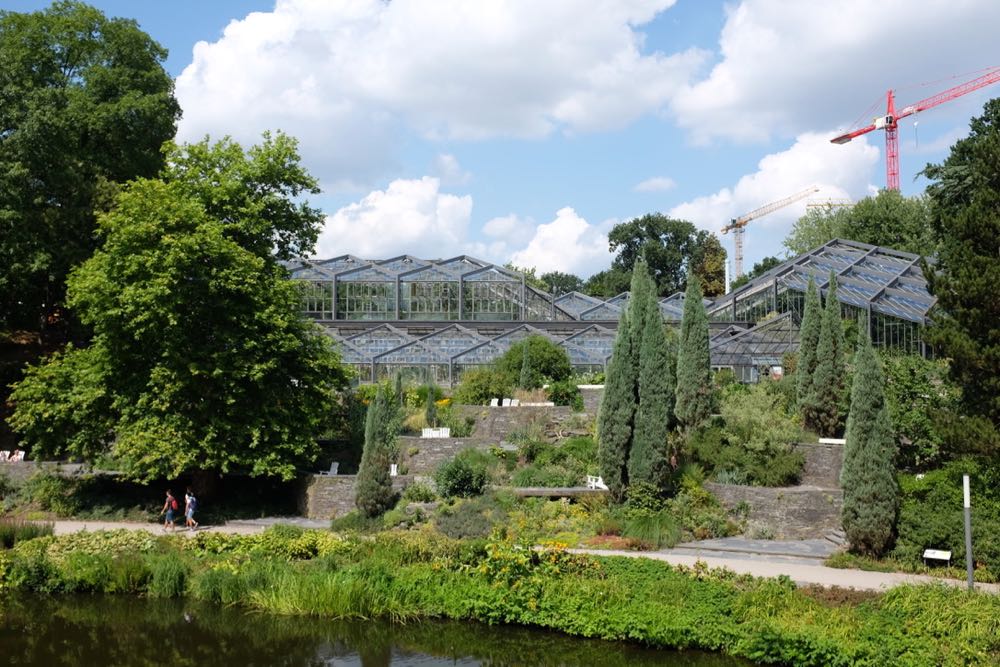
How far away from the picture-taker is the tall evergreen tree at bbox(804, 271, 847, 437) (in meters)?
23.5

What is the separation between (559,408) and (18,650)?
59.3ft

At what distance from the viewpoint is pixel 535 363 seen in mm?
33000

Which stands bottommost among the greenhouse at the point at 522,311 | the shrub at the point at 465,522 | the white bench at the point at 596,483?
the shrub at the point at 465,522

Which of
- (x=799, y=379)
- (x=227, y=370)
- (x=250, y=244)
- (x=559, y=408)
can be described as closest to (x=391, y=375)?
(x=559, y=408)

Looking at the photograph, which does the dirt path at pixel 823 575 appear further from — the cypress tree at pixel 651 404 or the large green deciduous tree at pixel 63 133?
the large green deciduous tree at pixel 63 133

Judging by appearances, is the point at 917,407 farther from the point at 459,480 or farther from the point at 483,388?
the point at 483,388

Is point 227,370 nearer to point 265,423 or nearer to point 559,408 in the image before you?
point 265,423

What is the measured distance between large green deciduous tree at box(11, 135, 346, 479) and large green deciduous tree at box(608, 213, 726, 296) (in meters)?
60.8

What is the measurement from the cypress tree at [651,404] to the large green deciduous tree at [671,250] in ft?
198

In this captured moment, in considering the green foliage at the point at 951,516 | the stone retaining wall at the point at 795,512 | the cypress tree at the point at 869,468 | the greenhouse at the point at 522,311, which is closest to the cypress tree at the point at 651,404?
the stone retaining wall at the point at 795,512

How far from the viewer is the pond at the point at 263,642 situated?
1309 cm

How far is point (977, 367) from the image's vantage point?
1647 cm

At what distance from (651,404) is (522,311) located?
26450mm

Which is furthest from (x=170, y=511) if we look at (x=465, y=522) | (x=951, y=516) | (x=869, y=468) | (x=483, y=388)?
(x=951, y=516)
